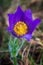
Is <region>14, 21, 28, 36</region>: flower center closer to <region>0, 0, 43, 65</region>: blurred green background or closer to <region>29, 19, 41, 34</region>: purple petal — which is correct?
<region>29, 19, 41, 34</region>: purple petal

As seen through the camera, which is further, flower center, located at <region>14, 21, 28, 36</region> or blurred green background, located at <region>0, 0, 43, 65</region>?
blurred green background, located at <region>0, 0, 43, 65</region>

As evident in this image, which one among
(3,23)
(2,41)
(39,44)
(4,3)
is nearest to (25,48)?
(39,44)

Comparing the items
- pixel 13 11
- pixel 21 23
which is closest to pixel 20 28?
pixel 21 23

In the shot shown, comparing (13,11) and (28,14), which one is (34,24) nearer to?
(28,14)

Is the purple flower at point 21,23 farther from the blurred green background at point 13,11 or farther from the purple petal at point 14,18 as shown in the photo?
the blurred green background at point 13,11

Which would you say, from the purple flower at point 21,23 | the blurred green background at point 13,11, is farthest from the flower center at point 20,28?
the blurred green background at point 13,11

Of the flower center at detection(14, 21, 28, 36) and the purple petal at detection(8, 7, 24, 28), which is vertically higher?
the purple petal at detection(8, 7, 24, 28)

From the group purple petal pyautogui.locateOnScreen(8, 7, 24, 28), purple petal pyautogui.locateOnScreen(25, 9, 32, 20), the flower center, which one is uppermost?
purple petal pyautogui.locateOnScreen(25, 9, 32, 20)

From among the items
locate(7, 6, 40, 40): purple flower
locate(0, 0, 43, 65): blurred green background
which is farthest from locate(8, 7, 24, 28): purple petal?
locate(0, 0, 43, 65): blurred green background
